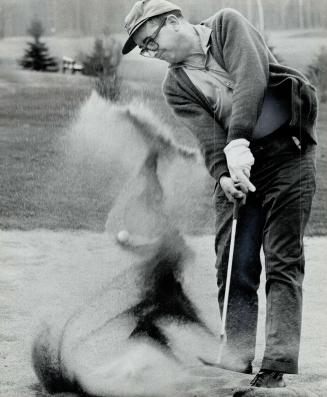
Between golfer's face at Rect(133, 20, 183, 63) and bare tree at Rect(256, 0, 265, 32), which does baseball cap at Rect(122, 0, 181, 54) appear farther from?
bare tree at Rect(256, 0, 265, 32)

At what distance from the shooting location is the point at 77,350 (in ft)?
13.0

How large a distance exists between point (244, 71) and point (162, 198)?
79 centimetres

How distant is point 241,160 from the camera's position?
3.63 meters

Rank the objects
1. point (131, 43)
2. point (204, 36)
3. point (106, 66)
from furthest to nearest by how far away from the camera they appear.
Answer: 1. point (106, 66)
2. point (131, 43)
3. point (204, 36)

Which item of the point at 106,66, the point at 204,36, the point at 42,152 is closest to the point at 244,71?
the point at 204,36

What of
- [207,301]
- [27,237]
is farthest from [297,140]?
[27,237]

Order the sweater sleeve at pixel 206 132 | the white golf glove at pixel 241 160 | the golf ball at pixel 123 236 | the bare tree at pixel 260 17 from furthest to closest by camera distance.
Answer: the bare tree at pixel 260 17 → the golf ball at pixel 123 236 → the sweater sleeve at pixel 206 132 → the white golf glove at pixel 241 160

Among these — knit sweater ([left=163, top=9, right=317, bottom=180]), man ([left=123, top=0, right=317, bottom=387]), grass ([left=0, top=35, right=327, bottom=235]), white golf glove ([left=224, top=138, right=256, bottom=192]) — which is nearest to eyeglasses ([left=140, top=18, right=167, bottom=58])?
man ([left=123, top=0, right=317, bottom=387])

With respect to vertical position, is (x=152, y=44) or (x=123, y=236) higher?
(x=152, y=44)

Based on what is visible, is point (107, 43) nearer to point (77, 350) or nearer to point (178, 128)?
point (178, 128)

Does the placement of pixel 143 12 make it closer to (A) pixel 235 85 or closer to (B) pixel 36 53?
(A) pixel 235 85

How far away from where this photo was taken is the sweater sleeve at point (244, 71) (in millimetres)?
3639

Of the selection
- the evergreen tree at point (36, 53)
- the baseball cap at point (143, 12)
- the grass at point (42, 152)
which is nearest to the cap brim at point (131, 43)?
the baseball cap at point (143, 12)

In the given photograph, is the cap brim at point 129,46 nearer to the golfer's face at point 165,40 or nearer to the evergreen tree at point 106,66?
the golfer's face at point 165,40
